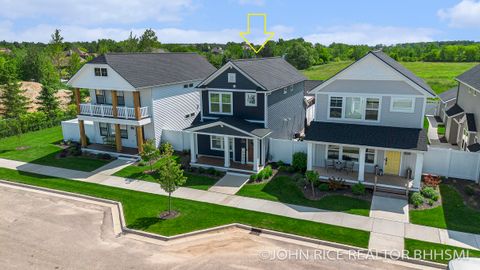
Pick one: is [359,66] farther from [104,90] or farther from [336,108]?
[104,90]

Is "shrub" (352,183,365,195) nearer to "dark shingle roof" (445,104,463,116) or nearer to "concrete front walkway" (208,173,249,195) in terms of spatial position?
"concrete front walkway" (208,173,249,195)

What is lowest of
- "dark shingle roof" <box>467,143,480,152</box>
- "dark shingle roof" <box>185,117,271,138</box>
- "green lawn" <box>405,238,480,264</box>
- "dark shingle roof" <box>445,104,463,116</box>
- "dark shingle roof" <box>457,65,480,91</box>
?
"green lawn" <box>405,238,480,264</box>

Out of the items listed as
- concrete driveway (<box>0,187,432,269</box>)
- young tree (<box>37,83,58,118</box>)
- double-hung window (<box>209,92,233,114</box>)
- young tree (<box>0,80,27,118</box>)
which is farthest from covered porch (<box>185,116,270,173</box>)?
young tree (<box>37,83,58,118</box>)

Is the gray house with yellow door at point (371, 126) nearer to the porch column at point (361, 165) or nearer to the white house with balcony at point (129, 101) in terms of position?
the porch column at point (361, 165)

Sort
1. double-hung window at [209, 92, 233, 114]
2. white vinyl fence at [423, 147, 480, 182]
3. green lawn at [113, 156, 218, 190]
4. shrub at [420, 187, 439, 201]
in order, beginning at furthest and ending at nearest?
double-hung window at [209, 92, 233, 114]
green lawn at [113, 156, 218, 190]
white vinyl fence at [423, 147, 480, 182]
shrub at [420, 187, 439, 201]

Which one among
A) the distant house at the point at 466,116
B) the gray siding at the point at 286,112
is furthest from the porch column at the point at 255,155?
the distant house at the point at 466,116

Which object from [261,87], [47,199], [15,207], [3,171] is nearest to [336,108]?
[261,87]

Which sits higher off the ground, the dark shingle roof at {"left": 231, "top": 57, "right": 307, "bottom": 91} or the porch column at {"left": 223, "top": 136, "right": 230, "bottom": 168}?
the dark shingle roof at {"left": 231, "top": 57, "right": 307, "bottom": 91}
